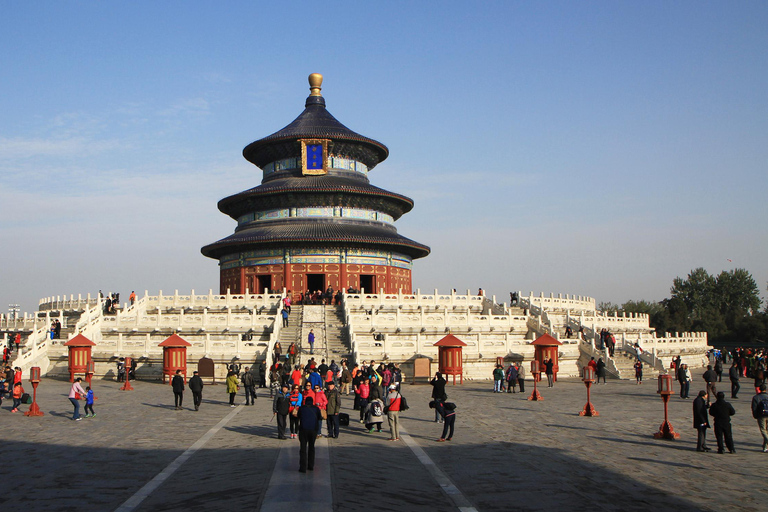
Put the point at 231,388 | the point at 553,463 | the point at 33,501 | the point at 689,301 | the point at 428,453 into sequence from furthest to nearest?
1. the point at 689,301
2. the point at 231,388
3. the point at 428,453
4. the point at 553,463
5. the point at 33,501

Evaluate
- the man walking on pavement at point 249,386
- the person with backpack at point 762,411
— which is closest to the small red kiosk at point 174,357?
the man walking on pavement at point 249,386

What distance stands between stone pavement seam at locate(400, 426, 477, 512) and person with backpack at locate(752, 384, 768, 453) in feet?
24.1

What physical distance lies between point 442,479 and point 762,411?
307 inches

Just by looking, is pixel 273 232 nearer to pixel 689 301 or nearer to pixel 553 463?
pixel 553 463

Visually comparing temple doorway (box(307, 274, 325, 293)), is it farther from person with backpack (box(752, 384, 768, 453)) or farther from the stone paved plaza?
person with backpack (box(752, 384, 768, 453))

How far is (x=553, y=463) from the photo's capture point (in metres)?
15.0

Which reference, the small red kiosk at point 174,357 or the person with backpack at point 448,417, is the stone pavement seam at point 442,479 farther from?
the small red kiosk at point 174,357

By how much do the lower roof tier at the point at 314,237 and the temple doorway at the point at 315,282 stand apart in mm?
2739

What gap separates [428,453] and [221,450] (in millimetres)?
4455

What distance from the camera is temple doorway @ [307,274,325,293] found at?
53.8m

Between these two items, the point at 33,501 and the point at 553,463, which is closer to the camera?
the point at 33,501

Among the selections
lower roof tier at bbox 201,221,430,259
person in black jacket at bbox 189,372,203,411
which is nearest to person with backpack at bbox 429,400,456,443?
person in black jacket at bbox 189,372,203,411

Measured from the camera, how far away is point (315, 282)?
178 feet

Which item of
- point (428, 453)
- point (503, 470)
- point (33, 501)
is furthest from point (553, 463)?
point (33, 501)
